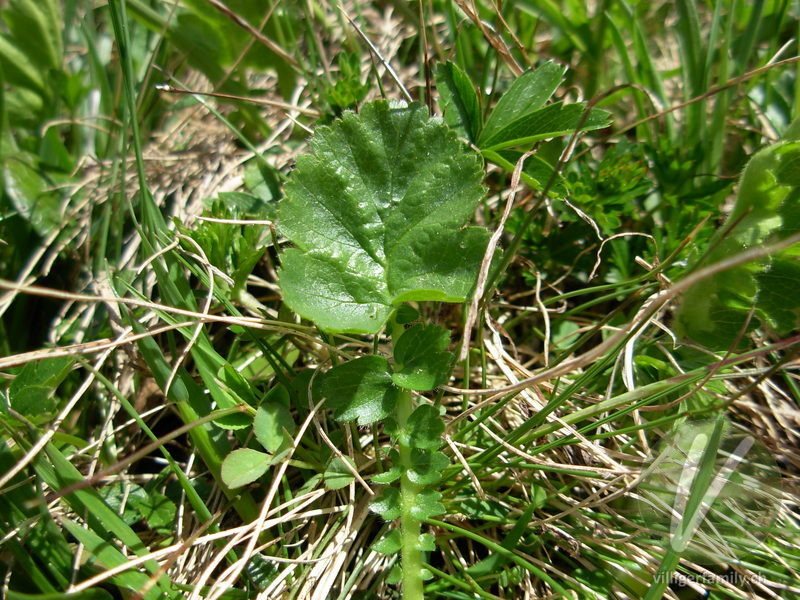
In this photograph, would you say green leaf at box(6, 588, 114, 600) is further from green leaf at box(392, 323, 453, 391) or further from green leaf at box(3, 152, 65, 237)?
green leaf at box(3, 152, 65, 237)

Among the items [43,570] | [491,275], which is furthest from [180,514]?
[491,275]

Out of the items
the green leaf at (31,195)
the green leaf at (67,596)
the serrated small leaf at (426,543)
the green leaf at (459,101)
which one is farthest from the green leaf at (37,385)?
the green leaf at (459,101)

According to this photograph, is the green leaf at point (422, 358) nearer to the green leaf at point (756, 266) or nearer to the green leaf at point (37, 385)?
the green leaf at point (756, 266)

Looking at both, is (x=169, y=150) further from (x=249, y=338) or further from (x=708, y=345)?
(x=708, y=345)

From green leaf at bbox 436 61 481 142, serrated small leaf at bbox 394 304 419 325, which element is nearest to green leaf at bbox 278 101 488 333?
serrated small leaf at bbox 394 304 419 325

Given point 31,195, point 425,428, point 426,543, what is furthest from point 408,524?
point 31,195
